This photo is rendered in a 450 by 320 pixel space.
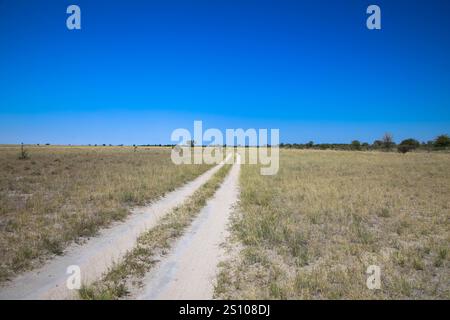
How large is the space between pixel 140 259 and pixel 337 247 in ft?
16.9

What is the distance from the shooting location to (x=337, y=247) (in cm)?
854

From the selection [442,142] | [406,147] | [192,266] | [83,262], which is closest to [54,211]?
[83,262]

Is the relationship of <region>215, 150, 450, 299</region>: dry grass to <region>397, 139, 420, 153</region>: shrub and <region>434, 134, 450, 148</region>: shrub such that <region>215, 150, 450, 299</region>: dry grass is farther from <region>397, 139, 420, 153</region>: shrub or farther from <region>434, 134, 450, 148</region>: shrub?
<region>434, 134, 450, 148</region>: shrub

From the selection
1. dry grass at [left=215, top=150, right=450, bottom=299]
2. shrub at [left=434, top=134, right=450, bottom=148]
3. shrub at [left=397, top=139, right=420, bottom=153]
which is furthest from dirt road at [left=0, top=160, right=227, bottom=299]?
shrub at [left=434, top=134, right=450, bottom=148]

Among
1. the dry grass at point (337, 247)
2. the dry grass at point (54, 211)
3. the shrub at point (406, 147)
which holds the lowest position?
the dry grass at point (337, 247)

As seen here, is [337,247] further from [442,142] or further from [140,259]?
[442,142]

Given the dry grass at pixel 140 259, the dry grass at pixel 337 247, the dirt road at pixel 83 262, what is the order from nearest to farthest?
the dry grass at pixel 140 259
the dirt road at pixel 83 262
the dry grass at pixel 337 247

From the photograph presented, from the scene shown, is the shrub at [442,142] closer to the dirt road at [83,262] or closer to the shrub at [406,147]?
the shrub at [406,147]

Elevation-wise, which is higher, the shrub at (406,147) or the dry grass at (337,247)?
the shrub at (406,147)

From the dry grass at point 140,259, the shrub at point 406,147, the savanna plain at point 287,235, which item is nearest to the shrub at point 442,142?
the shrub at point 406,147

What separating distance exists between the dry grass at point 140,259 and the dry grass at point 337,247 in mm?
1702

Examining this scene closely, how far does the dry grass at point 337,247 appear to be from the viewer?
237 inches
